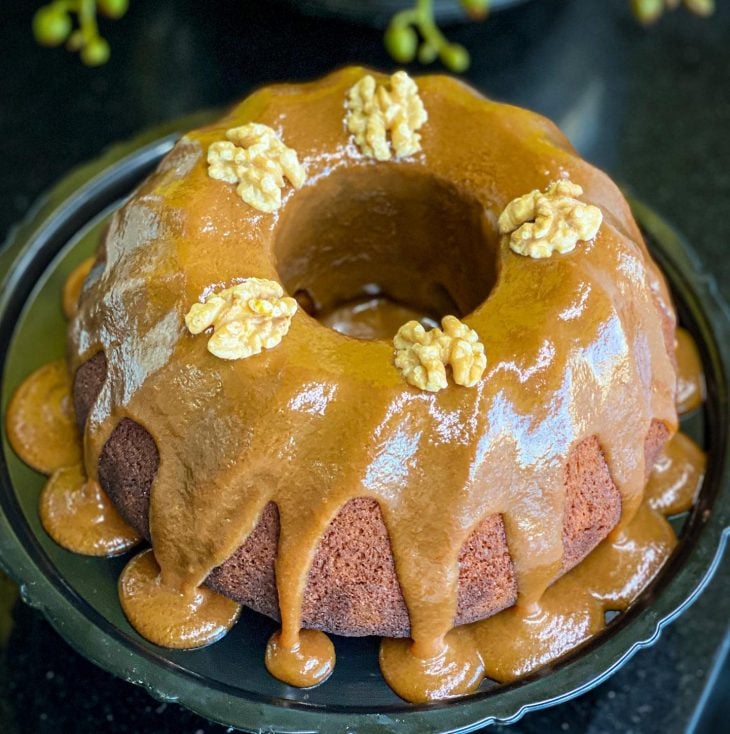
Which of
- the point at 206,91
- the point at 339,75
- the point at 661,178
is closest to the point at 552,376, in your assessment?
the point at 339,75

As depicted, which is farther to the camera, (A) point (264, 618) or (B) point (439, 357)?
(A) point (264, 618)

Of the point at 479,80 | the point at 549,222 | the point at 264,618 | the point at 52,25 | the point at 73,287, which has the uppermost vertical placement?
the point at 549,222

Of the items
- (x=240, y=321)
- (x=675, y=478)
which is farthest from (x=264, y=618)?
(x=675, y=478)

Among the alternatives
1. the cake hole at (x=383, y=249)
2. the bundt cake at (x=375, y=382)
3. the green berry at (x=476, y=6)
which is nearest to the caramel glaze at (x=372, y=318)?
the cake hole at (x=383, y=249)

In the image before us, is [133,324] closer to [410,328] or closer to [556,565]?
[410,328]

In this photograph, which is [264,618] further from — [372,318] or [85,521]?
[372,318]

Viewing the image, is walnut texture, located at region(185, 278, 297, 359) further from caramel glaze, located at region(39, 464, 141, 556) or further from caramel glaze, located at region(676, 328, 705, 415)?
caramel glaze, located at region(676, 328, 705, 415)
